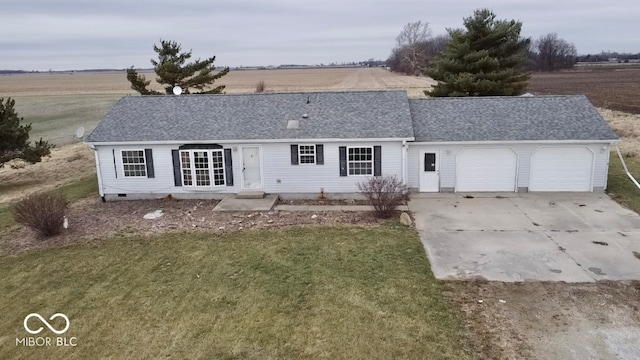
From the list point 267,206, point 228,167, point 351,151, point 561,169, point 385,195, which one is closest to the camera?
point 385,195

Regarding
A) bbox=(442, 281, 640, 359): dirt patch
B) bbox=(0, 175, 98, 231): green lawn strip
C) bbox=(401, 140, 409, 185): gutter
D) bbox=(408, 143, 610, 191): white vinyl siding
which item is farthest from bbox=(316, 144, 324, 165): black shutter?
bbox=(0, 175, 98, 231): green lawn strip

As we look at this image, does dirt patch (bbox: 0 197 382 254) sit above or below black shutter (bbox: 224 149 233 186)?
below

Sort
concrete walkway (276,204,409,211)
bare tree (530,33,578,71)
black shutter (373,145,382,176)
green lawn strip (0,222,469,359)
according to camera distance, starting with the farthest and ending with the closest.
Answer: bare tree (530,33,578,71)
black shutter (373,145,382,176)
concrete walkway (276,204,409,211)
green lawn strip (0,222,469,359)

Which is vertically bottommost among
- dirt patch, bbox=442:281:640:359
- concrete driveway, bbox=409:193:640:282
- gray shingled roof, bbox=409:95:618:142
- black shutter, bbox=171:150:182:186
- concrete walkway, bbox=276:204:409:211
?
dirt patch, bbox=442:281:640:359

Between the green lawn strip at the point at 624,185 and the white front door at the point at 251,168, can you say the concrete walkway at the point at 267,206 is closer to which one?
the white front door at the point at 251,168

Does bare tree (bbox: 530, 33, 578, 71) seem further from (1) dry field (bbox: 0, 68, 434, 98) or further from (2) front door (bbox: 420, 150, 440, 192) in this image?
(2) front door (bbox: 420, 150, 440, 192)

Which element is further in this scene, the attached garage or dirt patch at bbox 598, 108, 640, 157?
dirt patch at bbox 598, 108, 640, 157

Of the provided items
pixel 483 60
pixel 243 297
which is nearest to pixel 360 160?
pixel 243 297

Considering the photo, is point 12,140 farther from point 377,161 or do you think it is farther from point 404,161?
point 404,161
